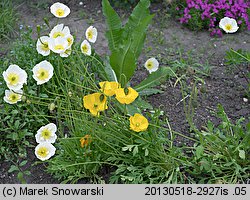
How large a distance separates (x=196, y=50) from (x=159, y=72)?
0.80 metres

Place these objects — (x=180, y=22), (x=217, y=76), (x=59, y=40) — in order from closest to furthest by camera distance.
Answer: (x=59, y=40)
(x=217, y=76)
(x=180, y=22)

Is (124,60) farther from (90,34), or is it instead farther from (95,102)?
(95,102)

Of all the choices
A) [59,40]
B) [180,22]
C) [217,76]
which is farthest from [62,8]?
[180,22]

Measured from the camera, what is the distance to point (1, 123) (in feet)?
11.2

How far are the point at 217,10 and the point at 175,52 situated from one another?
2.02ft

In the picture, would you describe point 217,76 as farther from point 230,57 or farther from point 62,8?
Result: point 62,8

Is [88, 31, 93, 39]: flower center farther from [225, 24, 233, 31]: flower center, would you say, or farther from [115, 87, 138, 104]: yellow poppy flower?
[225, 24, 233, 31]: flower center

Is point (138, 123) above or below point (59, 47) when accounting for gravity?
below

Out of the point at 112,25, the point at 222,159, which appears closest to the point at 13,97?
the point at 112,25

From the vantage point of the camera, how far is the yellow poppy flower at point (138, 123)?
2836 mm

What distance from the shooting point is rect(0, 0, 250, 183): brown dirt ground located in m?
3.56

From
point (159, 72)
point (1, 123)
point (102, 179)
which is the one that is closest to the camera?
point (102, 179)

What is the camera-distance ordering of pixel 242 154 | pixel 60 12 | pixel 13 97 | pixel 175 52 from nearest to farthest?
pixel 242 154 → pixel 13 97 → pixel 60 12 → pixel 175 52

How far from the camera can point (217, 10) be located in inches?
179
